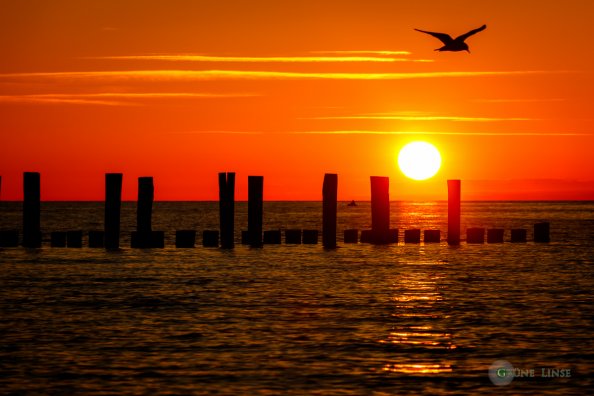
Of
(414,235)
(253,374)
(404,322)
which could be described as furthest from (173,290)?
(414,235)

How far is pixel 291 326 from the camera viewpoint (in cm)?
2025

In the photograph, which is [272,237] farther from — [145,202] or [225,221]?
[145,202]

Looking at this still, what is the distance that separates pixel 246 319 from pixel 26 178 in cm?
1924

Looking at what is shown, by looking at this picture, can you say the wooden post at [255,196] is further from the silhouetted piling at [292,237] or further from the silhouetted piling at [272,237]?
the silhouetted piling at [292,237]

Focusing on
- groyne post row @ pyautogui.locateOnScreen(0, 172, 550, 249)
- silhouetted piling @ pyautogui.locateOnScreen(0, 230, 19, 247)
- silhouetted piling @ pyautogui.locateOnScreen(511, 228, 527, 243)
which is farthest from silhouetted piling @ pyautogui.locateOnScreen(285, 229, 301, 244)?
silhouetted piling @ pyautogui.locateOnScreen(0, 230, 19, 247)

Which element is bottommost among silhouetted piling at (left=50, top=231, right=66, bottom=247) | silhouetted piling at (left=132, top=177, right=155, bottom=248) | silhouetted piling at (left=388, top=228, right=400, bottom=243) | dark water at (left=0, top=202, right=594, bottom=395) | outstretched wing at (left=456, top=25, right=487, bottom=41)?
dark water at (left=0, top=202, right=594, bottom=395)

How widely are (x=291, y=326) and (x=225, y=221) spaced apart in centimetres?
1993

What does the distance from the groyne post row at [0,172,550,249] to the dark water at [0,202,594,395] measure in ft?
9.25

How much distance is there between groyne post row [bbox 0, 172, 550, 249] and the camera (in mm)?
38281

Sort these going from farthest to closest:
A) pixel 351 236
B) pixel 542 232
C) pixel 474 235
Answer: pixel 542 232 → pixel 474 235 → pixel 351 236

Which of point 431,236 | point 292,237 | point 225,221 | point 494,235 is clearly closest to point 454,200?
point 431,236

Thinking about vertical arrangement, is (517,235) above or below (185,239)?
above

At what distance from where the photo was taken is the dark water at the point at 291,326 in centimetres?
1518

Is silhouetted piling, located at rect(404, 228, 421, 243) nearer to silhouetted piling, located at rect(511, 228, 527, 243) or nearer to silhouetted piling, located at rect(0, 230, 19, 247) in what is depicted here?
silhouetted piling, located at rect(511, 228, 527, 243)
